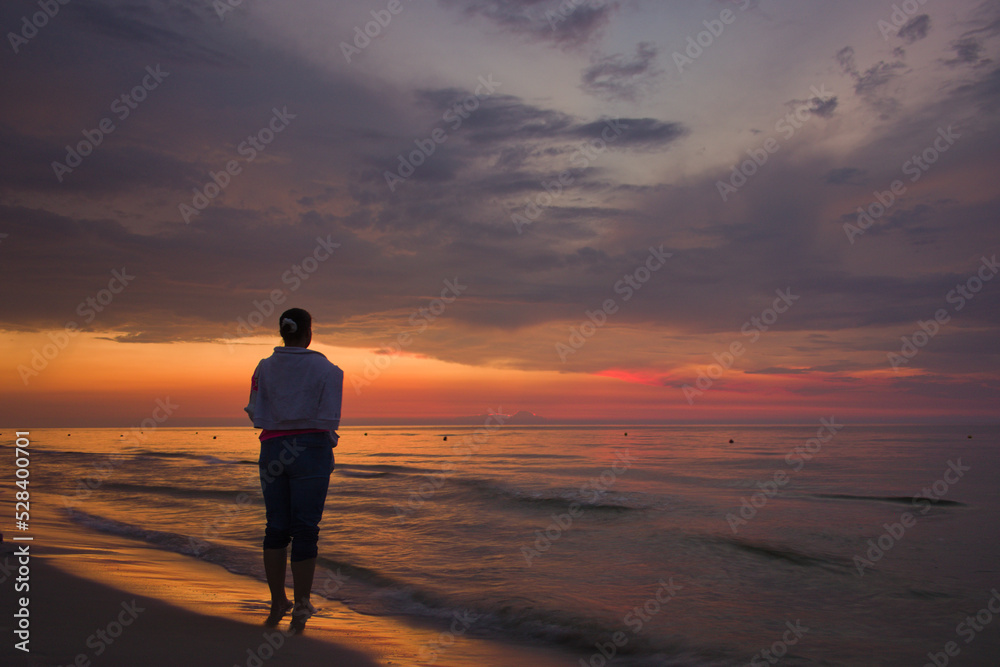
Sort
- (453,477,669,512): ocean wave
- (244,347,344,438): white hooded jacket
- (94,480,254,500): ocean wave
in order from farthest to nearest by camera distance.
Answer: (94,480,254,500): ocean wave
(453,477,669,512): ocean wave
(244,347,344,438): white hooded jacket

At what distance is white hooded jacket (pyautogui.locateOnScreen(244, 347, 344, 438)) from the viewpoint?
4.44 meters

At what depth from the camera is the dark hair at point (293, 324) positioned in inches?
184

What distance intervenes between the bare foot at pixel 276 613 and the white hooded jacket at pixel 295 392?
1534 millimetres

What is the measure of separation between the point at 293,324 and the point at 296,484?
1.23 m

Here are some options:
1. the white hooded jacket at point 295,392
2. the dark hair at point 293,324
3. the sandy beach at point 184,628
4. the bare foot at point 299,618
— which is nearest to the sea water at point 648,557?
the sandy beach at point 184,628

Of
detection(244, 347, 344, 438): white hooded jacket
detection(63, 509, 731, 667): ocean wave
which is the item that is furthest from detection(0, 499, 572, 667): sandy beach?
detection(244, 347, 344, 438): white hooded jacket

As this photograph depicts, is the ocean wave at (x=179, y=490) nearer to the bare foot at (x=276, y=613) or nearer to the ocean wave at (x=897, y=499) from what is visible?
the bare foot at (x=276, y=613)

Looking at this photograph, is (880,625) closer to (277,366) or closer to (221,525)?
(277,366)

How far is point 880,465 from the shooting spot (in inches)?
1118

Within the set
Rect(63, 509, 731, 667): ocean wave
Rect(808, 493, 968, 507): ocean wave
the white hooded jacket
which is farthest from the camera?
Rect(808, 493, 968, 507): ocean wave

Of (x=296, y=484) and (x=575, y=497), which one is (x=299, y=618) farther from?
(x=575, y=497)

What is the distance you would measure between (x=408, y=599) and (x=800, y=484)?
17989 millimetres

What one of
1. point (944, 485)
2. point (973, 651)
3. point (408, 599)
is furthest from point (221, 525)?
point (944, 485)

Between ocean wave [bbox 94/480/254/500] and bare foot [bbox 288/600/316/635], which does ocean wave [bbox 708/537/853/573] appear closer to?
bare foot [bbox 288/600/316/635]
